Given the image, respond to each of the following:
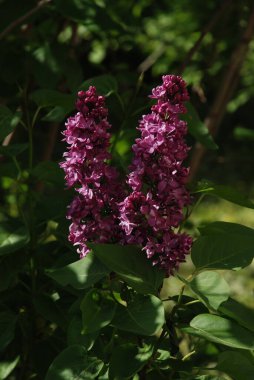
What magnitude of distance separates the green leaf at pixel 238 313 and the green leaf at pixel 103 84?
561mm

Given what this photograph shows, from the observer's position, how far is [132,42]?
2895mm

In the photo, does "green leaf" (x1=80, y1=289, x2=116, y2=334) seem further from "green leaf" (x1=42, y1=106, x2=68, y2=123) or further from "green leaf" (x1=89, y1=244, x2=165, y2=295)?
"green leaf" (x1=42, y1=106, x2=68, y2=123)

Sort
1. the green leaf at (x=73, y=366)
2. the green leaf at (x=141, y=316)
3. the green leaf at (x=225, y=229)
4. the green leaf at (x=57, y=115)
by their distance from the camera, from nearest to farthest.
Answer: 1. the green leaf at (x=141, y=316)
2. the green leaf at (x=73, y=366)
3. the green leaf at (x=225, y=229)
4. the green leaf at (x=57, y=115)

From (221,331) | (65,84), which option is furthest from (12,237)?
(65,84)

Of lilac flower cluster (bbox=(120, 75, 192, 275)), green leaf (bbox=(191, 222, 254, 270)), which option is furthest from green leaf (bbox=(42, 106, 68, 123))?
green leaf (bbox=(191, 222, 254, 270))

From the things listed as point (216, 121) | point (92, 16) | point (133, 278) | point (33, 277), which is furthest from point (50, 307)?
point (216, 121)

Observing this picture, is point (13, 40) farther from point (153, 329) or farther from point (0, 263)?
point (153, 329)

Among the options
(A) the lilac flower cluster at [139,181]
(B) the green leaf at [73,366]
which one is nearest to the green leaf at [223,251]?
(A) the lilac flower cluster at [139,181]

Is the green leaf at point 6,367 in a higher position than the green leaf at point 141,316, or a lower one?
lower

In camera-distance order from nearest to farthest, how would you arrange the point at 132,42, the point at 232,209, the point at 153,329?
the point at 153,329 → the point at 132,42 → the point at 232,209

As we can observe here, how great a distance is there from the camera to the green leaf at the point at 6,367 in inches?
64.2

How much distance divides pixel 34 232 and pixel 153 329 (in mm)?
597

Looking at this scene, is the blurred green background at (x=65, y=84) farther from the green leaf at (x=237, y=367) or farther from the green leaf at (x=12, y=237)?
the green leaf at (x=237, y=367)

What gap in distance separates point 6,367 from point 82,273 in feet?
1.72
